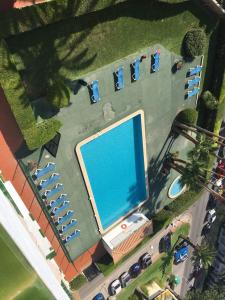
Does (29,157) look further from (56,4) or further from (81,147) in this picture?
(56,4)

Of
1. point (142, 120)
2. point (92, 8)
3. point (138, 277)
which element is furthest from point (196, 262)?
point (92, 8)

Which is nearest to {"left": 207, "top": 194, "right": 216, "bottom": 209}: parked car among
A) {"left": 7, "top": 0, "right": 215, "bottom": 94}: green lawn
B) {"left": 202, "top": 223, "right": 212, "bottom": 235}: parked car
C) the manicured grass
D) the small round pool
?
{"left": 202, "top": 223, "right": 212, "bottom": 235}: parked car

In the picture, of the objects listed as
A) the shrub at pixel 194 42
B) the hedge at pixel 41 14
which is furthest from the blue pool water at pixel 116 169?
the hedge at pixel 41 14

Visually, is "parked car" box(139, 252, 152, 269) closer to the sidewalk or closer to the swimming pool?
the sidewalk

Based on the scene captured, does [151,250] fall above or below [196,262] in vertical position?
above

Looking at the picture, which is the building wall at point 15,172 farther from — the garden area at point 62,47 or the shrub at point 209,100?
the shrub at point 209,100

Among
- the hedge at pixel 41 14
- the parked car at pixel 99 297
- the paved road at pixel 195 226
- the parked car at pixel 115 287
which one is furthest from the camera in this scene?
the paved road at pixel 195 226
